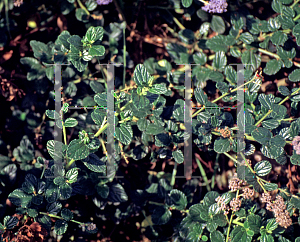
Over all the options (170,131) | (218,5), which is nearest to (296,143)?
(170,131)

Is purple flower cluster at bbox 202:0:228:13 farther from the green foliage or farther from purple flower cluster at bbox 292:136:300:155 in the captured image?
purple flower cluster at bbox 292:136:300:155

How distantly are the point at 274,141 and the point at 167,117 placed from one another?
1.73ft

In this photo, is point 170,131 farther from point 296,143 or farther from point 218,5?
point 218,5

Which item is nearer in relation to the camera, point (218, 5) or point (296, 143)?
point (296, 143)

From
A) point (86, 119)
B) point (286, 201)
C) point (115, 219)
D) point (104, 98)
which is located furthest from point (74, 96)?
point (286, 201)

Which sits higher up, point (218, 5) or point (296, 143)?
point (218, 5)

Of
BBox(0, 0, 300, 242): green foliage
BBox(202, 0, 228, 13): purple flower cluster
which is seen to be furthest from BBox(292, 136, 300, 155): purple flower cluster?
BBox(202, 0, 228, 13): purple flower cluster

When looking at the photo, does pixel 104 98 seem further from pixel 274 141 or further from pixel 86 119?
pixel 274 141

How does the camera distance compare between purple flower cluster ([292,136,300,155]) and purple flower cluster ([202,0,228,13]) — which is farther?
purple flower cluster ([202,0,228,13])

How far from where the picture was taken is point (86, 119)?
1694 millimetres

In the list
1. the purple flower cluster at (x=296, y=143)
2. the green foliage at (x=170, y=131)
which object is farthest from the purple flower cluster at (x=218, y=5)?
the purple flower cluster at (x=296, y=143)

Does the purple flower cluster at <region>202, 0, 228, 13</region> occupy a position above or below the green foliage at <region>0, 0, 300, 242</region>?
above

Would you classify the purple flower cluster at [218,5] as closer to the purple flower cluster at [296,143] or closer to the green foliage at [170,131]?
the green foliage at [170,131]

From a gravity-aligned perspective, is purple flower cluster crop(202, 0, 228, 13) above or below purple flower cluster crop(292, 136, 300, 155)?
above
